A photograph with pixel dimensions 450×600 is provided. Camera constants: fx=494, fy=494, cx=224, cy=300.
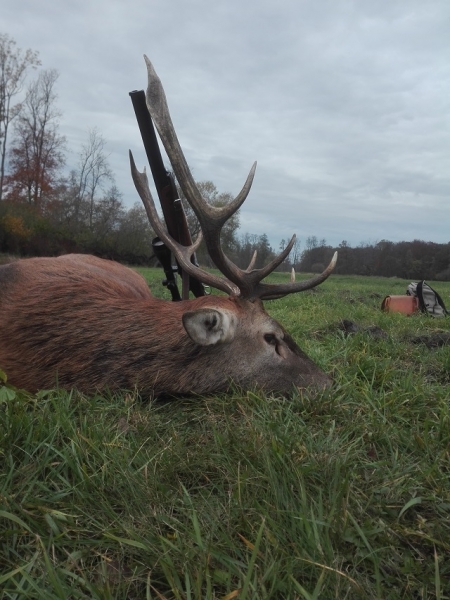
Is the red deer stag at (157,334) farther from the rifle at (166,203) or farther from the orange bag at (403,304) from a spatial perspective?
the orange bag at (403,304)

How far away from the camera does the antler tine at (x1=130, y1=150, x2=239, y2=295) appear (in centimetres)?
357

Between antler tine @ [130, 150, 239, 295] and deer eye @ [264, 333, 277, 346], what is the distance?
A: 15.1 inches

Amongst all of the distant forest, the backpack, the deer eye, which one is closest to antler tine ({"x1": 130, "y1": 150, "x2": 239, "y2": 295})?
the deer eye

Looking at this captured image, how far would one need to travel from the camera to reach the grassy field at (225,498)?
146cm

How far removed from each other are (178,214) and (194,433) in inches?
120

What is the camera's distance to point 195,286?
521cm

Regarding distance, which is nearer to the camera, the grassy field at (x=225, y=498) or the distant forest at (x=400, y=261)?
the grassy field at (x=225, y=498)

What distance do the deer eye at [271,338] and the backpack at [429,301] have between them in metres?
4.51

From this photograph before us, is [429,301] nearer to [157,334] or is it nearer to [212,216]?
[212,216]

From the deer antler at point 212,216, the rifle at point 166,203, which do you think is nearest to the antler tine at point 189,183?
the deer antler at point 212,216

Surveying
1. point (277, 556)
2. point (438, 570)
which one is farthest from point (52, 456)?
point (438, 570)

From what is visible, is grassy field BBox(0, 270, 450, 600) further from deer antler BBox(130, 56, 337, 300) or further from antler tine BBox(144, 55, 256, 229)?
antler tine BBox(144, 55, 256, 229)

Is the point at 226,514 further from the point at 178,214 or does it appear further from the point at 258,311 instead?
the point at 178,214

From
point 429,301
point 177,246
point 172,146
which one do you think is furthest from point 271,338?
point 429,301
